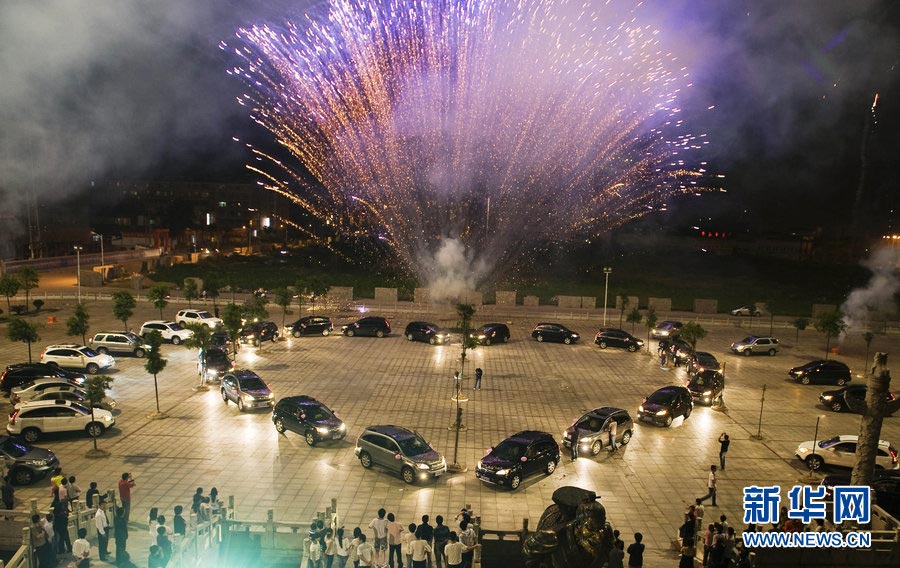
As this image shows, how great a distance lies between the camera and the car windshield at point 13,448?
15.9m

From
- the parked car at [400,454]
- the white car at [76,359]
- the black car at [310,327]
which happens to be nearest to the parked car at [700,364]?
the parked car at [400,454]

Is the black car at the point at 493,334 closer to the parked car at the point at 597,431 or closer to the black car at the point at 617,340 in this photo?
the black car at the point at 617,340

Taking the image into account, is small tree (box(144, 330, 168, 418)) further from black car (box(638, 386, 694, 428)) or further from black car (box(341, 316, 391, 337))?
black car (box(638, 386, 694, 428))

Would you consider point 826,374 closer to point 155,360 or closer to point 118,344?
point 155,360

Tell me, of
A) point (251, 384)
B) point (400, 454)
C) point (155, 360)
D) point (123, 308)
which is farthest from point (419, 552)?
point (123, 308)

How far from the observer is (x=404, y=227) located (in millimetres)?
63188

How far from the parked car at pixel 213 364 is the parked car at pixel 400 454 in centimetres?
1136

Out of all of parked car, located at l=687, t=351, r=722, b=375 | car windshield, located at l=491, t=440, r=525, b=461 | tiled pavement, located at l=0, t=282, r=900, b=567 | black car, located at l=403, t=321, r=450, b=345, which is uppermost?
black car, located at l=403, t=321, r=450, b=345

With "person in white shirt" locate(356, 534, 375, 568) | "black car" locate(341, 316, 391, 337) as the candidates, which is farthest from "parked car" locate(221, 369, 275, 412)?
"black car" locate(341, 316, 391, 337)

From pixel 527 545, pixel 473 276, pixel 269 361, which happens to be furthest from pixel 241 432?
pixel 473 276

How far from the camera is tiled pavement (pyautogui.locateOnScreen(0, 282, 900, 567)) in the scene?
15.6 metres

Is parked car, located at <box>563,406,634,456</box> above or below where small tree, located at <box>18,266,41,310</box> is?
below

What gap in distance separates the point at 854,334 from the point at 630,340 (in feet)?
62.9

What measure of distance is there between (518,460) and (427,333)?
19850 mm
